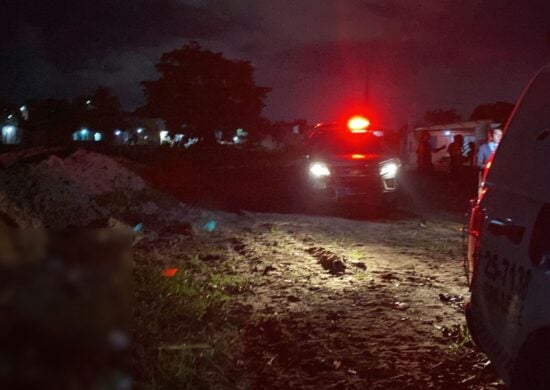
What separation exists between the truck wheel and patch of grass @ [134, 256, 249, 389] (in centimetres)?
206

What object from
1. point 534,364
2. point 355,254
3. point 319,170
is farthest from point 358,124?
point 534,364

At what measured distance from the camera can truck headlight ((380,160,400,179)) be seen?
13305 millimetres

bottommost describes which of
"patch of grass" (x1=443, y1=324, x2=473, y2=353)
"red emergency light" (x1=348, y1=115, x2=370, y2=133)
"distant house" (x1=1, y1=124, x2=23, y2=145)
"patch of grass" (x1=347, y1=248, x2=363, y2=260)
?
"patch of grass" (x1=443, y1=324, x2=473, y2=353)

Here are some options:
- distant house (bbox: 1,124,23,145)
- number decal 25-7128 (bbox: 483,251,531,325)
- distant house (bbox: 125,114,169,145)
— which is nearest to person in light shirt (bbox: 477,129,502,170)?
number decal 25-7128 (bbox: 483,251,531,325)

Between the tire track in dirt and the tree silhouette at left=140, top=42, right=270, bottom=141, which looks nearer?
the tire track in dirt

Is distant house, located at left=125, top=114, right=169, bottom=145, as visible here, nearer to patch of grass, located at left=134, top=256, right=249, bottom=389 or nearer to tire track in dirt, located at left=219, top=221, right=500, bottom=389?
tire track in dirt, located at left=219, top=221, right=500, bottom=389

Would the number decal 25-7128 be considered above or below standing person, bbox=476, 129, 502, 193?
below

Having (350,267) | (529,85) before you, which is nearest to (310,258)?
(350,267)

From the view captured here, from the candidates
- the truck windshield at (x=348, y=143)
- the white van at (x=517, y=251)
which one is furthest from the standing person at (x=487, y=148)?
the white van at (x=517, y=251)

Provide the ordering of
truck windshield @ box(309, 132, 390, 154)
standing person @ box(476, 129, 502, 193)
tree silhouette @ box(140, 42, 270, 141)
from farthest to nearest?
tree silhouette @ box(140, 42, 270, 141), truck windshield @ box(309, 132, 390, 154), standing person @ box(476, 129, 502, 193)

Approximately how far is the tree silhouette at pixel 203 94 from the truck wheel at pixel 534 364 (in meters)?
38.5

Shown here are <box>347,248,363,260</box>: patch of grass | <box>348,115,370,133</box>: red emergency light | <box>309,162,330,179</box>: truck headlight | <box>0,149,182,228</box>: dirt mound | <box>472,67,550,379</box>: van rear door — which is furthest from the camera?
<box>348,115,370,133</box>: red emergency light

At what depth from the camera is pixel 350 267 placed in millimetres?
8008

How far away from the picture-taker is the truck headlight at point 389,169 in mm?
13305
